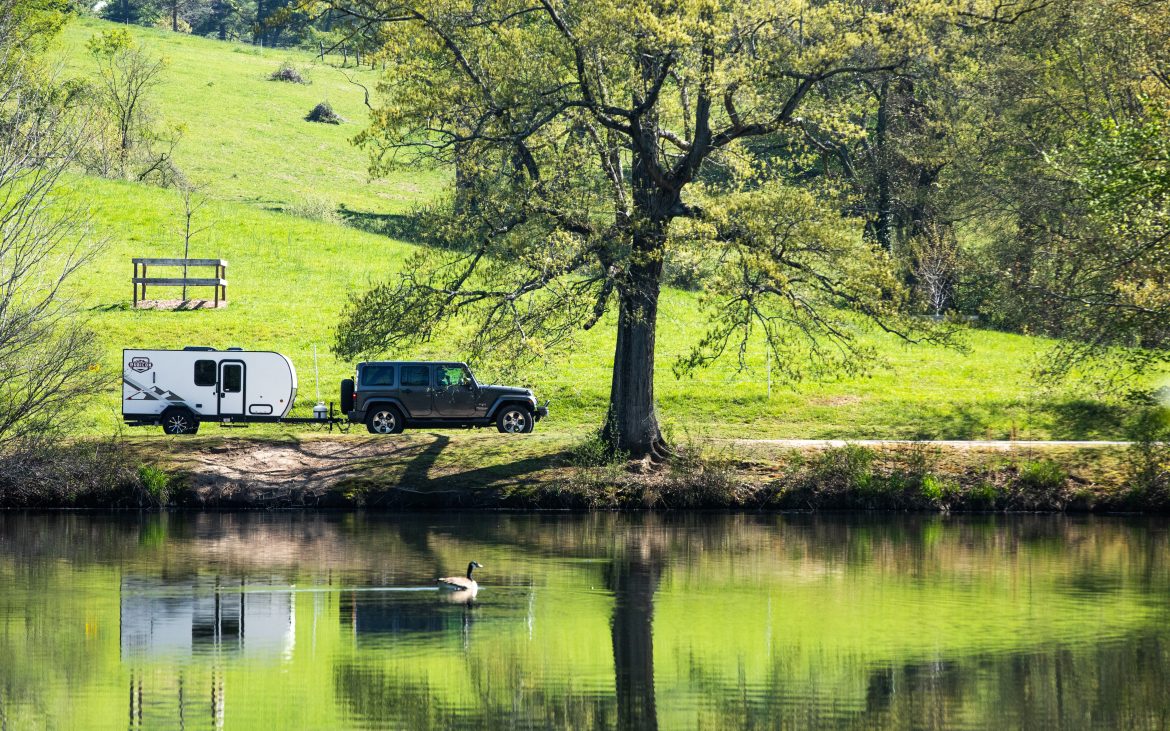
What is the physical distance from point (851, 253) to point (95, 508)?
18.3 metres

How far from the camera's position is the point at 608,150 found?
32.6 metres

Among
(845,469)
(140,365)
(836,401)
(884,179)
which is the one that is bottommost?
(845,469)

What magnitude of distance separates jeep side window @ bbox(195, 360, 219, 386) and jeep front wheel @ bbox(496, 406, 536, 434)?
7.46 m

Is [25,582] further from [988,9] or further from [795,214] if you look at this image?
[988,9]

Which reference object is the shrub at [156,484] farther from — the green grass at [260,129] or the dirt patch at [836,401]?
the green grass at [260,129]

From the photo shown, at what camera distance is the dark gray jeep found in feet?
123

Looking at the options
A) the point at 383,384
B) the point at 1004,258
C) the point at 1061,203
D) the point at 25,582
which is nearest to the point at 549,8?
the point at 383,384

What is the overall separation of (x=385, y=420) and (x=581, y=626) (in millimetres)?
17991

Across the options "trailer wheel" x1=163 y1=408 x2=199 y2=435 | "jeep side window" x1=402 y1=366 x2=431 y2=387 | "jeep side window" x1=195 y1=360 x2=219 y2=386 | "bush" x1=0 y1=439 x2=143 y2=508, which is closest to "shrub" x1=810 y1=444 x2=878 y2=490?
"jeep side window" x1=402 y1=366 x2=431 y2=387

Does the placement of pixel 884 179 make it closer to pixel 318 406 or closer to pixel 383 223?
pixel 383 223

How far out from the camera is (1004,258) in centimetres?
5100

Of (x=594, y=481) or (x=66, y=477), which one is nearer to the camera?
(x=66, y=477)

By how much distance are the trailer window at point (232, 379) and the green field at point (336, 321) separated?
9.45 feet

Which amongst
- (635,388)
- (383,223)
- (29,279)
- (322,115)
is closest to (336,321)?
(29,279)
